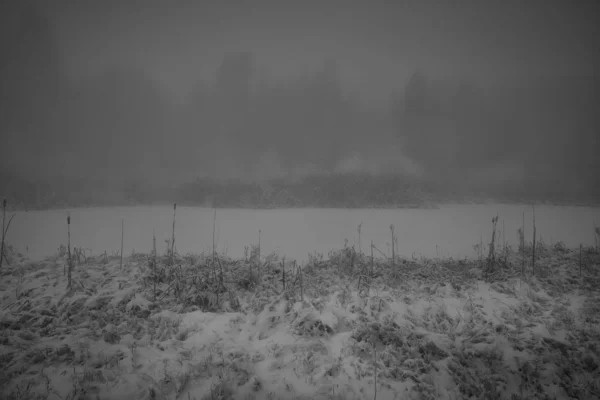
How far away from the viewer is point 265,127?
10.3 meters

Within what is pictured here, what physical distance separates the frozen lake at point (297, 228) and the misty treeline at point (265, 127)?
1.79 meters

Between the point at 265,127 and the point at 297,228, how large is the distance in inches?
226

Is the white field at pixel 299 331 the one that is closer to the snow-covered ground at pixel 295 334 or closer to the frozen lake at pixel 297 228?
the snow-covered ground at pixel 295 334

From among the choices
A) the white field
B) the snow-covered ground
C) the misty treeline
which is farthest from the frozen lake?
the misty treeline

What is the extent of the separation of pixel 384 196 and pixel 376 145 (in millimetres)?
3140

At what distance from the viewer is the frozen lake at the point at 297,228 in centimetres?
567

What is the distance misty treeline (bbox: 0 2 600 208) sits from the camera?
8906 millimetres

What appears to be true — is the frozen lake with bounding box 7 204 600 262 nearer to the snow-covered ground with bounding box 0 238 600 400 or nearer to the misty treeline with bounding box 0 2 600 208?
the snow-covered ground with bounding box 0 238 600 400

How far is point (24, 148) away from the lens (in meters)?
9.75

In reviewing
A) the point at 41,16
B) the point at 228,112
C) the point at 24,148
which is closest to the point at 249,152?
the point at 228,112

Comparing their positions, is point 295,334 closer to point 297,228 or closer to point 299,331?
point 299,331

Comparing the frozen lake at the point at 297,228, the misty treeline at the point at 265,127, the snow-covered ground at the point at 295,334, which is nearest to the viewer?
the snow-covered ground at the point at 295,334

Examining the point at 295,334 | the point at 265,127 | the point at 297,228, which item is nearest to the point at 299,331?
the point at 295,334

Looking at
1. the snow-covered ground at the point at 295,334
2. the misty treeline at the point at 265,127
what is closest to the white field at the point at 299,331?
the snow-covered ground at the point at 295,334
